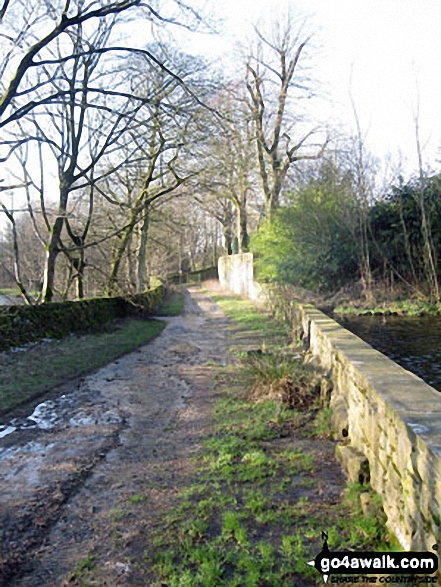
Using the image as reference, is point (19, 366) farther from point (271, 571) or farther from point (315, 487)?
point (271, 571)

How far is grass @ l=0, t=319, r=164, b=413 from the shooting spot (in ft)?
24.0

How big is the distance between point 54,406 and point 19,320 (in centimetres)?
481

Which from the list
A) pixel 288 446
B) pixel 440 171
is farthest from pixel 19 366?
pixel 440 171

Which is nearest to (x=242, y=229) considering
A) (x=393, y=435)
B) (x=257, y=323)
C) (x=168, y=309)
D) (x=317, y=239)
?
(x=168, y=309)

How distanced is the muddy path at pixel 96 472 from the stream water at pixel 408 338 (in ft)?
10.1

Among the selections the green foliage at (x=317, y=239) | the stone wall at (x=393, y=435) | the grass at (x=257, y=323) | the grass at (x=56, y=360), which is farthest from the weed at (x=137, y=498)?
the green foliage at (x=317, y=239)

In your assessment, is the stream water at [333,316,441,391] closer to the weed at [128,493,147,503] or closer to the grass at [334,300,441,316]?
the grass at [334,300,441,316]

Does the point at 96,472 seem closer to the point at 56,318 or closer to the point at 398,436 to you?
the point at 398,436

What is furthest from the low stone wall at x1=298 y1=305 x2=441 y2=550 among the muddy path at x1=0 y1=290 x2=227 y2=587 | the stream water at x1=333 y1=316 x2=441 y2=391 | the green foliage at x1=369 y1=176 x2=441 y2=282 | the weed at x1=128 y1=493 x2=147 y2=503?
the green foliage at x1=369 y1=176 x2=441 y2=282

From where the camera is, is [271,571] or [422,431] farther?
[271,571]

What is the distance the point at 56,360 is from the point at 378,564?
785 cm

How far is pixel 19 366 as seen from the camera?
877cm

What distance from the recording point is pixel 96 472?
14.9 feet

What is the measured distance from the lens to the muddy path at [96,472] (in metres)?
3.19
